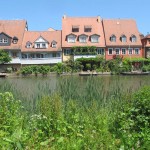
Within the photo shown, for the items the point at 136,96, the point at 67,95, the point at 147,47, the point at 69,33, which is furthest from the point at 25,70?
the point at 136,96

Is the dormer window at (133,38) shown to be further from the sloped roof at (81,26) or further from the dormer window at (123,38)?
the sloped roof at (81,26)

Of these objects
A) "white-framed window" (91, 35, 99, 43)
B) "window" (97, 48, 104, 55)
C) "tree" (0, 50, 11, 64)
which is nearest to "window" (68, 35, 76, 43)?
"white-framed window" (91, 35, 99, 43)

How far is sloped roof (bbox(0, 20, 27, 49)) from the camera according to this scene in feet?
194

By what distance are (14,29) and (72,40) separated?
10.6 m

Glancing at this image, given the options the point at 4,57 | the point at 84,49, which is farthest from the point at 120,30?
the point at 4,57

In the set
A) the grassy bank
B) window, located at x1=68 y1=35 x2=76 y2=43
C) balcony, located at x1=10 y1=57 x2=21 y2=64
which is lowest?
the grassy bank

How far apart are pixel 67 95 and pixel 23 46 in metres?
50.1

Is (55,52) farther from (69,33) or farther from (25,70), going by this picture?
(25,70)

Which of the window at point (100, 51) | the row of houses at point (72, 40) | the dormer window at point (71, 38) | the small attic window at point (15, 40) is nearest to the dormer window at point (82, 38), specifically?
the row of houses at point (72, 40)

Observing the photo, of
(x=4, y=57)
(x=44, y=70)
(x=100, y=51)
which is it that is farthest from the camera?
(x=100, y=51)

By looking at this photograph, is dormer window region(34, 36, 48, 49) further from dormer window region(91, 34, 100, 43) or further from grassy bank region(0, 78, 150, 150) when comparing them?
grassy bank region(0, 78, 150, 150)

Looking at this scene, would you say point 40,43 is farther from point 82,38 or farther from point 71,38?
point 82,38

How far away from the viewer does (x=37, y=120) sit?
21.4 ft

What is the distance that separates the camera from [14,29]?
61.7 metres
